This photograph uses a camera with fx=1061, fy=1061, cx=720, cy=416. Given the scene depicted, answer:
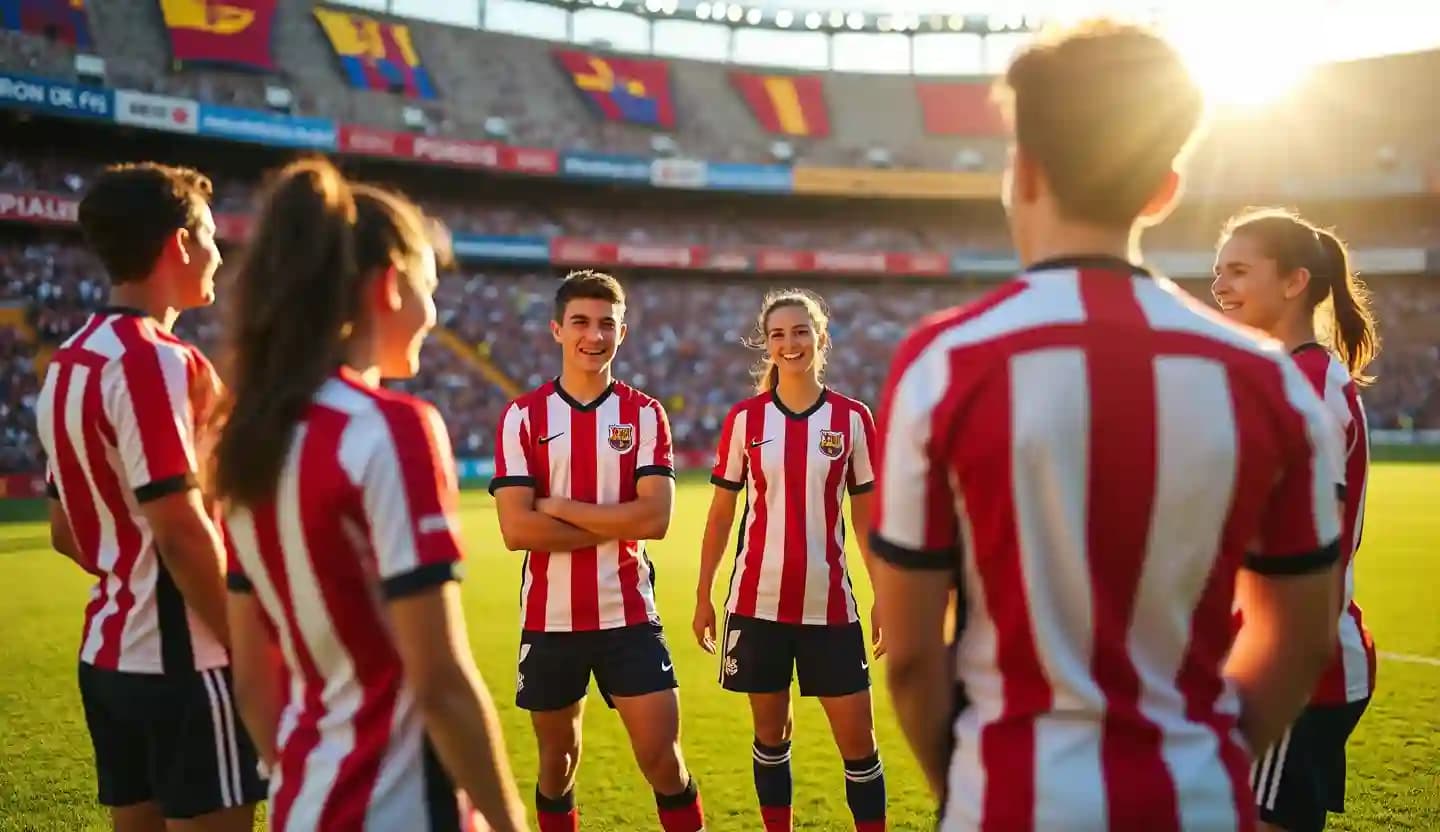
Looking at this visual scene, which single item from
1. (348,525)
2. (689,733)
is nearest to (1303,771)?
(348,525)

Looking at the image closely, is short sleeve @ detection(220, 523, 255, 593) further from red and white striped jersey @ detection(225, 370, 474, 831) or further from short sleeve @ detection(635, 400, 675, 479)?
short sleeve @ detection(635, 400, 675, 479)

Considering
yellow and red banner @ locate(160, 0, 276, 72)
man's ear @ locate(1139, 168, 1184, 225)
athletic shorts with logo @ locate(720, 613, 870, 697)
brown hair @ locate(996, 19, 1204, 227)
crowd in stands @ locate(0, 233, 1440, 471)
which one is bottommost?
athletic shorts with logo @ locate(720, 613, 870, 697)

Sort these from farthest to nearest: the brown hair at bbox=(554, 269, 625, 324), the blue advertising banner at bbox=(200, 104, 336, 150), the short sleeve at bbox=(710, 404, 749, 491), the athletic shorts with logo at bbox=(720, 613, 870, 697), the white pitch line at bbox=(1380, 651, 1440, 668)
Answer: the blue advertising banner at bbox=(200, 104, 336, 150) → the white pitch line at bbox=(1380, 651, 1440, 668) → the short sleeve at bbox=(710, 404, 749, 491) → the athletic shorts with logo at bbox=(720, 613, 870, 697) → the brown hair at bbox=(554, 269, 625, 324)

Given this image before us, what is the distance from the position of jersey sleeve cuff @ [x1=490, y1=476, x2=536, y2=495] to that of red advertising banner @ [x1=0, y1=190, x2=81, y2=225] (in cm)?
2463

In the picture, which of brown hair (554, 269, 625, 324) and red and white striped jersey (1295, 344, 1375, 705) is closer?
red and white striped jersey (1295, 344, 1375, 705)

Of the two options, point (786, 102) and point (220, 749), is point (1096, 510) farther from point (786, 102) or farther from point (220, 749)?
point (786, 102)

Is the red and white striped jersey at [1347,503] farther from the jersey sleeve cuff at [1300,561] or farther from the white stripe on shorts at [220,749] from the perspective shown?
the white stripe on shorts at [220,749]

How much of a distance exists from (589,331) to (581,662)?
128 centimetres

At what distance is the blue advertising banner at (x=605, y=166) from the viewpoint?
1299 inches

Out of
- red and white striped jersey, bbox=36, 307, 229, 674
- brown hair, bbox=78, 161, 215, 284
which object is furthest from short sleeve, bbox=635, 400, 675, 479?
brown hair, bbox=78, 161, 215, 284

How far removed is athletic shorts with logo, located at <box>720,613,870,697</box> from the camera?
438cm

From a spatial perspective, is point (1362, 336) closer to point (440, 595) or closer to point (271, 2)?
point (440, 595)

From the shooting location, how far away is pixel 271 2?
33.0m

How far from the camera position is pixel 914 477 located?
1.46 m
